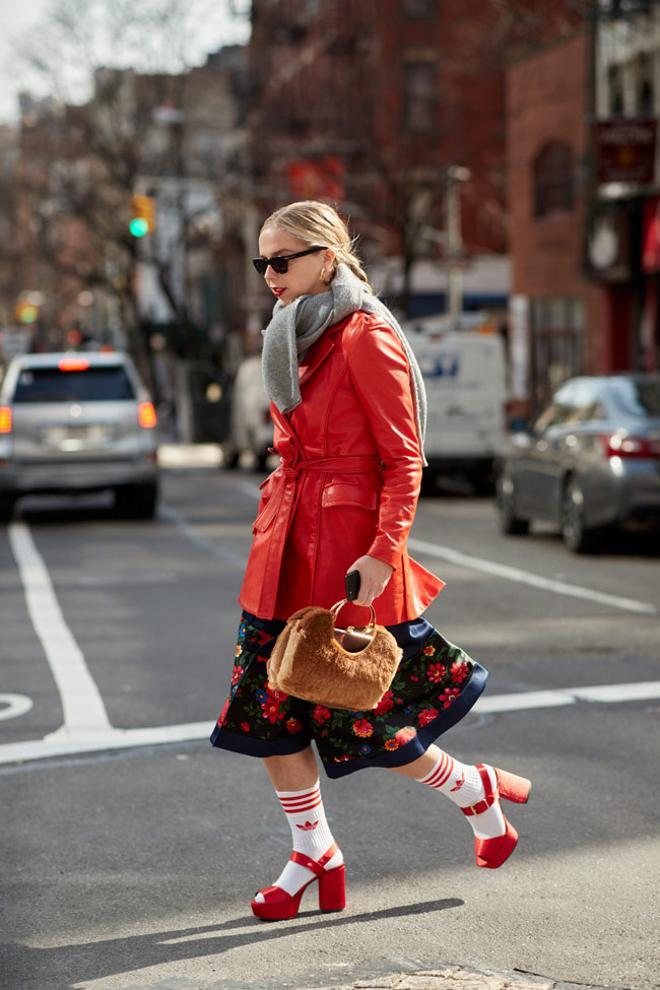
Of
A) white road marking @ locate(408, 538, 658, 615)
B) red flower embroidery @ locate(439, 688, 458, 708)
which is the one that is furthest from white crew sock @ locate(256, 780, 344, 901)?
white road marking @ locate(408, 538, 658, 615)

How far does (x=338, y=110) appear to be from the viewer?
46969 millimetres

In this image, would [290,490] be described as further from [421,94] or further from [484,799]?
[421,94]

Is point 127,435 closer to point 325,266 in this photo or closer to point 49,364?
point 49,364

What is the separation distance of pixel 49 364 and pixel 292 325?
15.5 meters

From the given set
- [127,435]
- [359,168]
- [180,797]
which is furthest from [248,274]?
[180,797]

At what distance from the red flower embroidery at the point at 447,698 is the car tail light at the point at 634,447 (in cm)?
1005

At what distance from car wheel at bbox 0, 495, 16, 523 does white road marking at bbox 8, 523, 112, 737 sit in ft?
12.5

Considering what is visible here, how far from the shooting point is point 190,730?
25.2ft

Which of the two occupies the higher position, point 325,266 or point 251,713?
point 325,266

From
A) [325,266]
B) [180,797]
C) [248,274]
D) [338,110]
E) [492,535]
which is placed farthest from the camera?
[248,274]

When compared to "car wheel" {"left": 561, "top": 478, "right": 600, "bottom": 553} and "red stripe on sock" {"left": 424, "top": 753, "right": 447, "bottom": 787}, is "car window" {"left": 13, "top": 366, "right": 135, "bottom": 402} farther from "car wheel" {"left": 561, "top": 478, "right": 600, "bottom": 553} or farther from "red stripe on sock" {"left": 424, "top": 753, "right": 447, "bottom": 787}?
"red stripe on sock" {"left": 424, "top": 753, "right": 447, "bottom": 787}

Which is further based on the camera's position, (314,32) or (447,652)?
(314,32)

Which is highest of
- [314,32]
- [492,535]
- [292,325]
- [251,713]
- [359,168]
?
[314,32]

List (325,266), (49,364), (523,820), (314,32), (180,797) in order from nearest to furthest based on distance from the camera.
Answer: (325,266) → (523,820) → (180,797) → (49,364) → (314,32)
